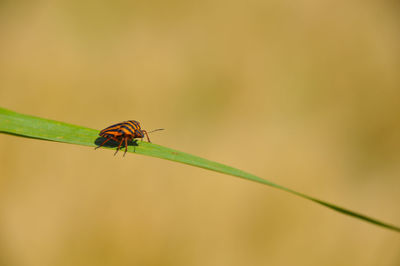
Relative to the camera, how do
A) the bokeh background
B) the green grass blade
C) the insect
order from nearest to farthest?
1. the green grass blade
2. the insect
3. the bokeh background

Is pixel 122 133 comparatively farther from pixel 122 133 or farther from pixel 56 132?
pixel 56 132

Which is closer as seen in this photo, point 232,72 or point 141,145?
point 141,145

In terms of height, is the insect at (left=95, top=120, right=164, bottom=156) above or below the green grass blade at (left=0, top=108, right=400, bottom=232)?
above

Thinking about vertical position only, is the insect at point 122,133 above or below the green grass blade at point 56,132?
above

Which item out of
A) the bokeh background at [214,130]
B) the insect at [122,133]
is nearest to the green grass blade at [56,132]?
the insect at [122,133]

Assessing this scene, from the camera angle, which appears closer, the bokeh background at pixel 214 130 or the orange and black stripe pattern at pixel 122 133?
the orange and black stripe pattern at pixel 122 133

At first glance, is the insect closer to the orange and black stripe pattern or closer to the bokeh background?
the orange and black stripe pattern

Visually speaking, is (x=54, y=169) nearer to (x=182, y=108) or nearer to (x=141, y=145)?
(x=182, y=108)

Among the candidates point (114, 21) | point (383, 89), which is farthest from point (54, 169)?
point (383, 89)

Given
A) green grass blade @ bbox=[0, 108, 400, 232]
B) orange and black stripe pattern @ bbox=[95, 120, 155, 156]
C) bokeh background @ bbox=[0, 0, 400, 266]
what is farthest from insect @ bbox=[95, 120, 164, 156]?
bokeh background @ bbox=[0, 0, 400, 266]

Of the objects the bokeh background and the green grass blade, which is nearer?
the green grass blade

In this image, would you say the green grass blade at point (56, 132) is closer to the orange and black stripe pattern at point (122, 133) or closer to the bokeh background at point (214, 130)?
the orange and black stripe pattern at point (122, 133)
